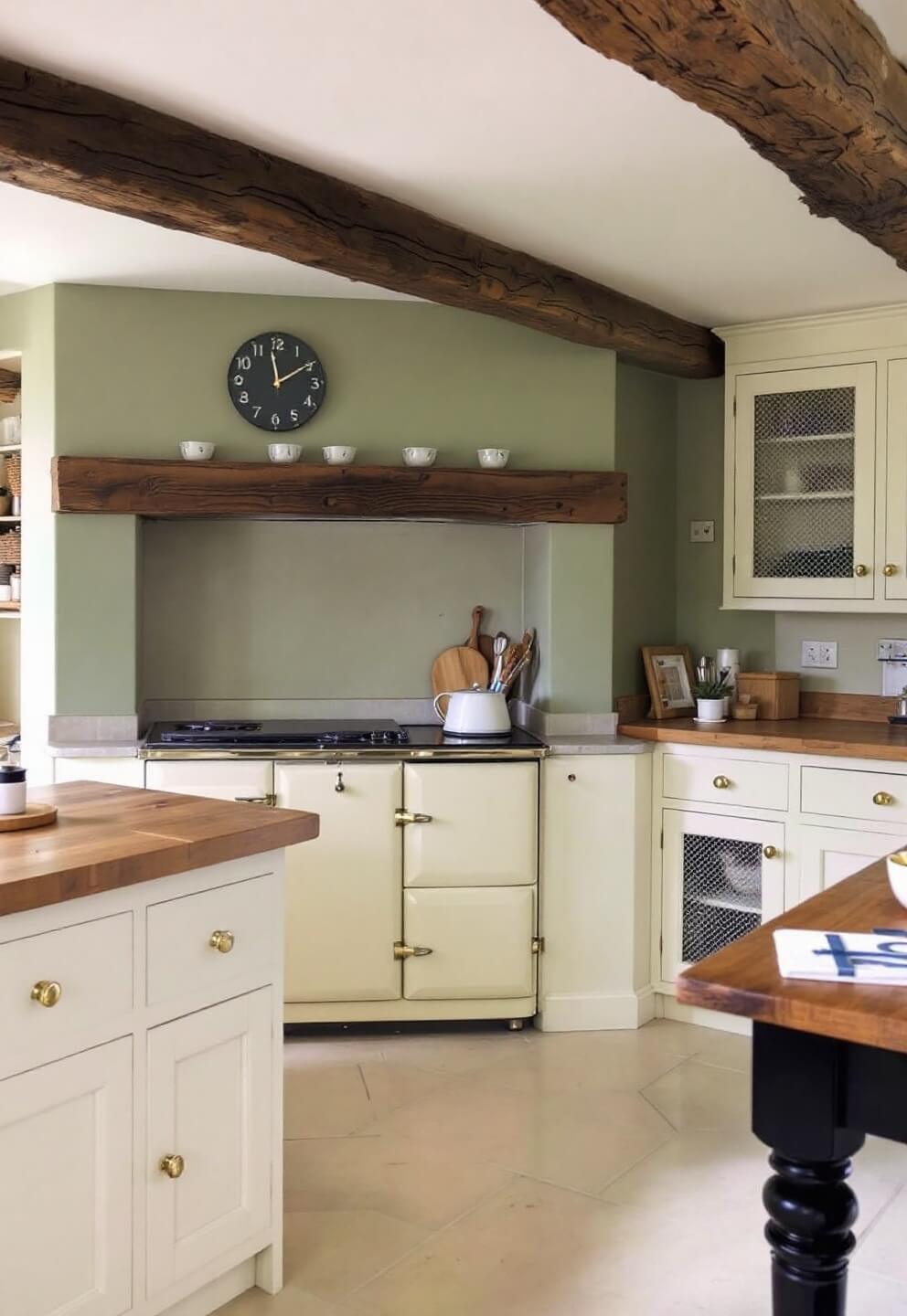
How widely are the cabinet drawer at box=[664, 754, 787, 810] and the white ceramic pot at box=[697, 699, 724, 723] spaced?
29 cm

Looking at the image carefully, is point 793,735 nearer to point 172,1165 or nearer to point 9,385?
point 172,1165

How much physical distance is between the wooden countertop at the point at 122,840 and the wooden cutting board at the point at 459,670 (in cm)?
174

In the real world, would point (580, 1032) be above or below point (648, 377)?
below

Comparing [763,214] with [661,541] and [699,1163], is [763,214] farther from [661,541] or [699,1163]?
[699,1163]

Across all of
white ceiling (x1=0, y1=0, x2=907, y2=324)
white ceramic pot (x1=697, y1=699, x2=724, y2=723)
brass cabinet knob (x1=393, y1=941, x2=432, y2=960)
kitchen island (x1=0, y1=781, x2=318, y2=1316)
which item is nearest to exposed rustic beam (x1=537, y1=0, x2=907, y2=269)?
white ceiling (x1=0, y1=0, x2=907, y2=324)

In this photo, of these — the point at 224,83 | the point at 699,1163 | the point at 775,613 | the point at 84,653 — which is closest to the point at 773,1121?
the point at 699,1163

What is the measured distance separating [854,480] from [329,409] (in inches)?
66.7

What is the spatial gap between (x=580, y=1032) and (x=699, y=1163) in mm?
900

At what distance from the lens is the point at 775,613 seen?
452cm

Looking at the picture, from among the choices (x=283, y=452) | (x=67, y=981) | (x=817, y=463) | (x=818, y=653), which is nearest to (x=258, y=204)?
(x=283, y=452)

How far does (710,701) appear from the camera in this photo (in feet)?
13.8

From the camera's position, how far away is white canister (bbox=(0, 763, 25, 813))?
7.54 ft

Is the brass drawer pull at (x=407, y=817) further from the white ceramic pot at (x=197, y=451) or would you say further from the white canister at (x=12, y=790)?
the white canister at (x=12, y=790)

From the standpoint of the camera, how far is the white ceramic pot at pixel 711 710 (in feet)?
13.8
